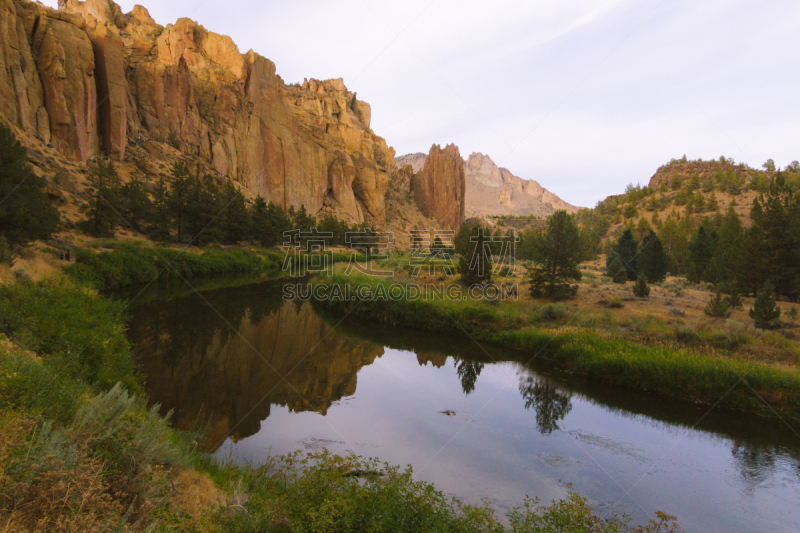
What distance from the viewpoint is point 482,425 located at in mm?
9086

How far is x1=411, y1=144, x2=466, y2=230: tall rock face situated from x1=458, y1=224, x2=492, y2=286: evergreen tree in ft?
287

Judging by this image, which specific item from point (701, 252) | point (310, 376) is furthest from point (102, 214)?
point (701, 252)

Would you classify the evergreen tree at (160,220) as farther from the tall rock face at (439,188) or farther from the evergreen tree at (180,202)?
the tall rock face at (439,188)

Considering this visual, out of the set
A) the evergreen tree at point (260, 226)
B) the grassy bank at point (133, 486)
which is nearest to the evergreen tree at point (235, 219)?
the evergreen tree at point (260, 226)

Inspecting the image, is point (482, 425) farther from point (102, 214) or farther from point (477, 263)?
point (102, 214)

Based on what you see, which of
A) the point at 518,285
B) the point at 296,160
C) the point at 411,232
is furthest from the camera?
the point at 411,232

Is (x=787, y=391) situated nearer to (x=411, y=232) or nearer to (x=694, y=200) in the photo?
(x=694, y=200)

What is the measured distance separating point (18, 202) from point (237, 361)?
40.2ft

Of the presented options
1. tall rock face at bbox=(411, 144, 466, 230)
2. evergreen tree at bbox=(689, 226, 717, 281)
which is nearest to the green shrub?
evergreen tree at bbox=(689, 226, 717, 281)

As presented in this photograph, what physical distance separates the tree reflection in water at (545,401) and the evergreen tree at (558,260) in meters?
8.91

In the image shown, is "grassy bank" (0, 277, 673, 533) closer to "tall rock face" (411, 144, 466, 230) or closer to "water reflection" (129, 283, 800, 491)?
"water reflection" (129, 283, 800, 491)

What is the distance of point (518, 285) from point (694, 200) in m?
55.2

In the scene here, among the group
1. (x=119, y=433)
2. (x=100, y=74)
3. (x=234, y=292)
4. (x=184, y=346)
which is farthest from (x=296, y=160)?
(x=119, y=433)

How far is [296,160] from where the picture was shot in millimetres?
69562
